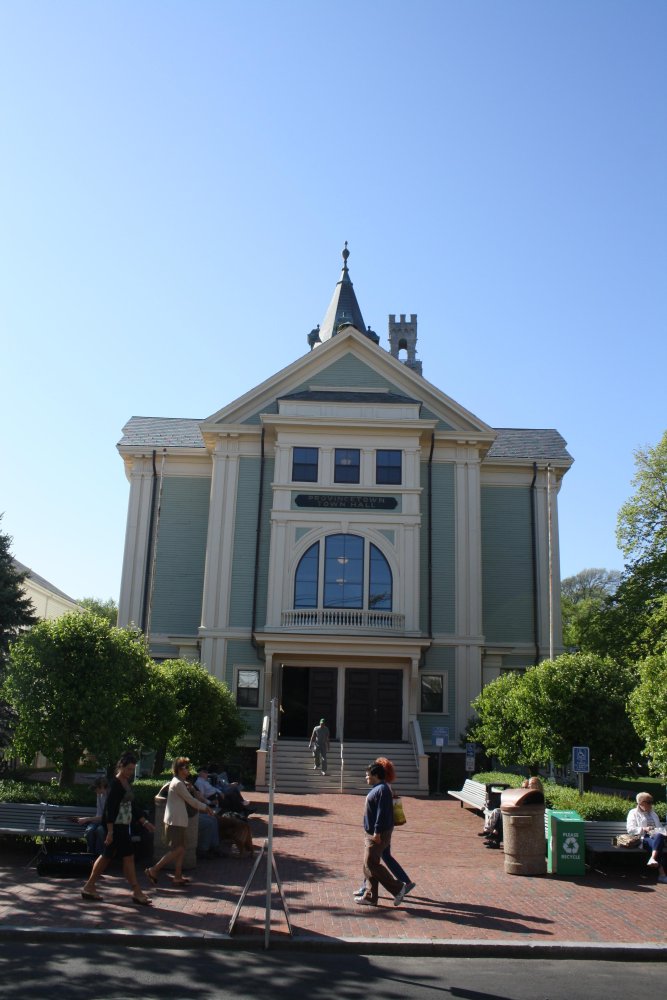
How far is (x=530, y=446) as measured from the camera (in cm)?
3869

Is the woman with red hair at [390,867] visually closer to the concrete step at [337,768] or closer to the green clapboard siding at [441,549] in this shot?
the concrete step at [337,768]

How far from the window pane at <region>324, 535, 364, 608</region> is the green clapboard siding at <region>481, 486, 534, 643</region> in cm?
631

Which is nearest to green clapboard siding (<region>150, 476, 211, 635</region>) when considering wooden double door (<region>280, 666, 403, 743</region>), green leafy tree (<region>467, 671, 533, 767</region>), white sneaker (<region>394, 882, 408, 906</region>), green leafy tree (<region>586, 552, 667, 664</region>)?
wooden double door (<region>280, 666, 403, 743</region>)

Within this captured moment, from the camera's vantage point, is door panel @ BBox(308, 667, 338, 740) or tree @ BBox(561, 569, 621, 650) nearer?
door panel @ BBox(308, 667, 338, 740)

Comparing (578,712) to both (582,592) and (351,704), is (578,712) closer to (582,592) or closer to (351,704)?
(351,704)

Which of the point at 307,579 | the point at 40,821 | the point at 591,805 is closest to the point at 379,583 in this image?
the point at 307,579

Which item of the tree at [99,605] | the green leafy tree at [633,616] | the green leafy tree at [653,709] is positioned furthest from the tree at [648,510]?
the tree at [99,605]

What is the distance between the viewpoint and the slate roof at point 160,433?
37.7m

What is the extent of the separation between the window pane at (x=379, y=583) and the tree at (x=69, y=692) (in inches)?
644

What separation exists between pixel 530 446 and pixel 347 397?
9.37 metres

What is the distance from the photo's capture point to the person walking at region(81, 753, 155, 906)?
35.0ft

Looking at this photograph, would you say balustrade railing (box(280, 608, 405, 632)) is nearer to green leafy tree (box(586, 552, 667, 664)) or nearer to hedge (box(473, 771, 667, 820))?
green leafy tree (box(586, 552, 667, 664))

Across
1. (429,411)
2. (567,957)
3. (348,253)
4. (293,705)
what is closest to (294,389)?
(429,411)

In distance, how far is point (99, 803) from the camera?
12875 millimetres
